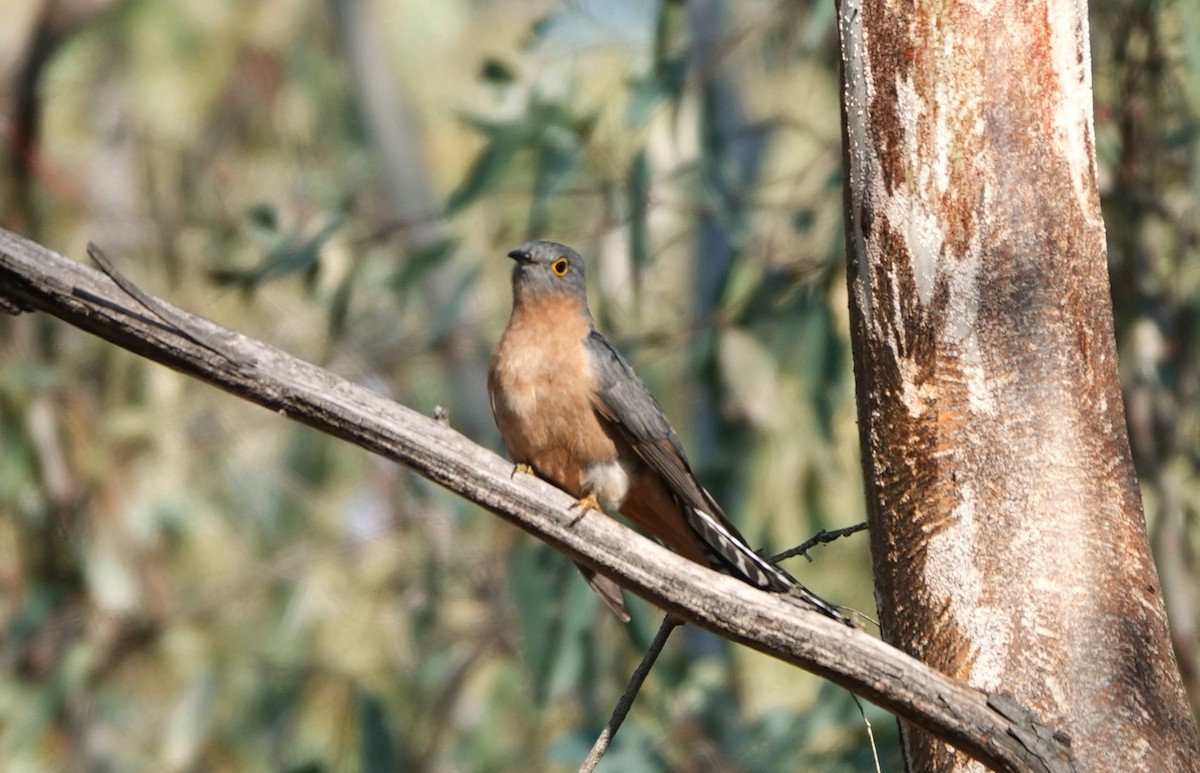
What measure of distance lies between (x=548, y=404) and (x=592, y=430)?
0.46 ft

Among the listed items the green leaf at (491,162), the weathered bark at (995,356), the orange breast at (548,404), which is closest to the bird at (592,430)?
the orange breast at (548,404)

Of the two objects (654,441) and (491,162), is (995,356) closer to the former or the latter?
(654,441)

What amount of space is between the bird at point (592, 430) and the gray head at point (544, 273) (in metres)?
0.05

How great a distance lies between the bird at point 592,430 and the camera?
3613mm

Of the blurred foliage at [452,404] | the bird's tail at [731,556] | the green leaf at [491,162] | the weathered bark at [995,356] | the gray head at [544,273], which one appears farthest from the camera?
the blurred foliage at [452,404]

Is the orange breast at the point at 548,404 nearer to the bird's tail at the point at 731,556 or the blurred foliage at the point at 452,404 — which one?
A: the bird's tail at the point at 731,556

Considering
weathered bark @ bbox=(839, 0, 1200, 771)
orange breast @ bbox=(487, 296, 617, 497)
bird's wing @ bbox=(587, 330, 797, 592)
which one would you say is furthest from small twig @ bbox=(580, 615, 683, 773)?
orange breast @ bbox=(487, 296, 617, 497)

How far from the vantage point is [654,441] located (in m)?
3.65

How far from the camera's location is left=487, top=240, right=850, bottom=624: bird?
361 cm

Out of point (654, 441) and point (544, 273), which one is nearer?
point (654, 441)

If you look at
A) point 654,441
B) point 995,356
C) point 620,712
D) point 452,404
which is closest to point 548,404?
point 654,441

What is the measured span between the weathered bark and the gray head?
5.75 ft

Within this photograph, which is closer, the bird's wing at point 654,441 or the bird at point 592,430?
the bird's wing at point 654,441

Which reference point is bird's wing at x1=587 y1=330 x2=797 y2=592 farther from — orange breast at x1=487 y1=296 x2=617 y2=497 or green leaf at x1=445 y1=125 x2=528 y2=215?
green leaf at x1=445 y1=125 x2=528 y2=215
